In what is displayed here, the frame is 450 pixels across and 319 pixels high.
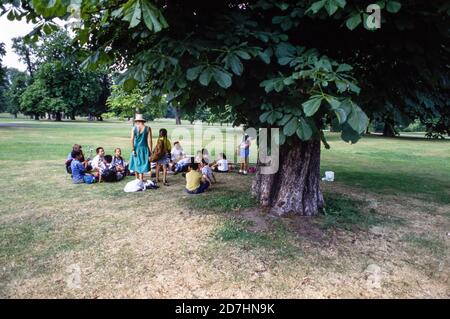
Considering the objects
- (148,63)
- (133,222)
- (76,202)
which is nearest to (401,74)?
(148,63)

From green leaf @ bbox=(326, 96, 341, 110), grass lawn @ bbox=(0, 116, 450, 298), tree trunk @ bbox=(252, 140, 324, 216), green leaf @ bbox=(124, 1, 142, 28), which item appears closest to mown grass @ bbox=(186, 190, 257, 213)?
grass lawn @ bbox=(0, 116, 450, 298)

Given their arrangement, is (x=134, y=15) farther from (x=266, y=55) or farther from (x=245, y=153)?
(x=245, y=153)

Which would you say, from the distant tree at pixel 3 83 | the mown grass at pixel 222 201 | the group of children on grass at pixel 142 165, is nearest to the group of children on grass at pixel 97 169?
the group of children on grass at pixel 142 165

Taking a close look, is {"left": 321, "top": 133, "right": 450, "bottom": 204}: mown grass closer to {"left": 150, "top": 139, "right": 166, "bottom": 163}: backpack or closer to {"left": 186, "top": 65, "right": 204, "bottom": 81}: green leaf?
{"left": 150, "top": 139, "right": 166, "bottom": 163}: backpack

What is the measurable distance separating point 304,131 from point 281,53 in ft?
3.68

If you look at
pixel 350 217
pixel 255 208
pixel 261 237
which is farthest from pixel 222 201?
pixel 350 217

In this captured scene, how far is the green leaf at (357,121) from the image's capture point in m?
2.75

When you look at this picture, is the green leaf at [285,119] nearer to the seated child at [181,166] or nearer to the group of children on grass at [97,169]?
the group of children on grass at [97,169]

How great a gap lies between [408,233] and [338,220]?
3.75ft

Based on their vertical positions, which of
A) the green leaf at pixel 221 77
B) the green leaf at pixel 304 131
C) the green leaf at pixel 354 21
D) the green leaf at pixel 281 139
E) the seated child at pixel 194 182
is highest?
the green leaf at pixel 354 21

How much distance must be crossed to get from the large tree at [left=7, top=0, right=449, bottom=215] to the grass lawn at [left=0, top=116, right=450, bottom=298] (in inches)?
67.1

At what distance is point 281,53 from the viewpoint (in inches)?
154

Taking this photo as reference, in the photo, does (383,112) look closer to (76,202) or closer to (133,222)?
(133,222)

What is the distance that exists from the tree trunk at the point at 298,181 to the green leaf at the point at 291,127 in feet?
8.32
